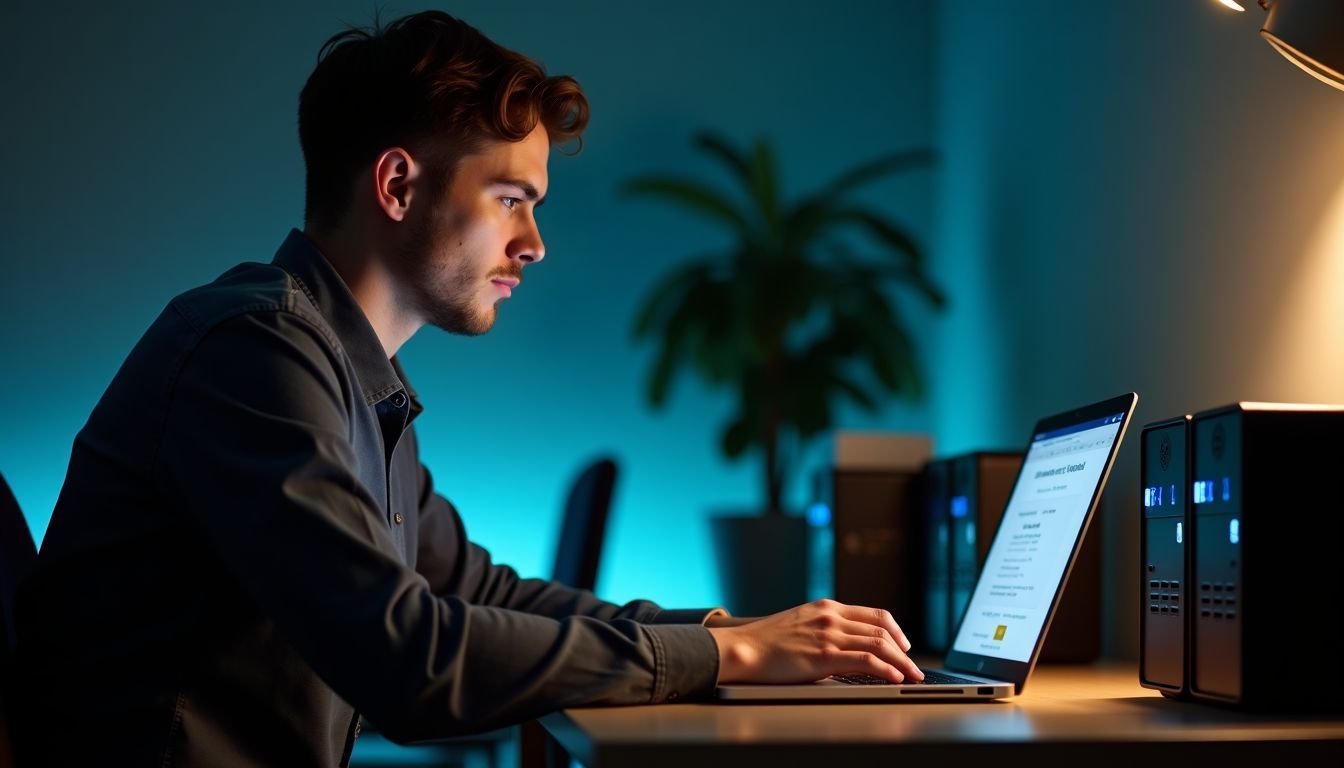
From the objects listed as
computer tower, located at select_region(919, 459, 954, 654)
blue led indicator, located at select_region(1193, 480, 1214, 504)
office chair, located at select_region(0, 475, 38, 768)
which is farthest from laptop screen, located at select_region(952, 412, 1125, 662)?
office chair, located at select_region(0, 475, 38, 768)

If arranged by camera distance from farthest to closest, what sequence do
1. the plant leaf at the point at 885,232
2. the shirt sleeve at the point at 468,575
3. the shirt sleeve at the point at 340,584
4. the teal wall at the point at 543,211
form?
the teal wall at the point at 543,211
the plant leaf at the point at 885,232
the shirt sleeve at the point at 468,575
the shirt sleeve at the point at 340,584

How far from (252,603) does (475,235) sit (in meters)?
0.57

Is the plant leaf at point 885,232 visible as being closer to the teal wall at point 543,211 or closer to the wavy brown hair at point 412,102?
the teal wall at point 543,211

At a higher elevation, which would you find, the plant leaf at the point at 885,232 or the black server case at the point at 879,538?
the plant leaf at the point at 885,232

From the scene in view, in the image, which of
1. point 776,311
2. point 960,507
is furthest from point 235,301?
point 776,311

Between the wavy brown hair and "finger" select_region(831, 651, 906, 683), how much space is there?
77 cm

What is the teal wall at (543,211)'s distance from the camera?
4000 mm

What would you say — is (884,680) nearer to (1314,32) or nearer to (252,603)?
(252,603)

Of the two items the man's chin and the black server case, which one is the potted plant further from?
the man's chin

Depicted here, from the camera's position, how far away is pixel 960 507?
2.20 m

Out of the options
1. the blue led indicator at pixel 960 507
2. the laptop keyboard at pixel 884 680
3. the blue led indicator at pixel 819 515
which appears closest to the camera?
the laptop keyboard at pixel 884 680

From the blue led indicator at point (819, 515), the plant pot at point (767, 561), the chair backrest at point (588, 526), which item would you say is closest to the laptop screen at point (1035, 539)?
the blue led indicator at point (819, 515)

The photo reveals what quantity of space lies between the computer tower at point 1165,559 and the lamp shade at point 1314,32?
0.38 metres

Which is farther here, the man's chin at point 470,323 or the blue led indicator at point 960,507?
the blue led indicator at point 960,507
